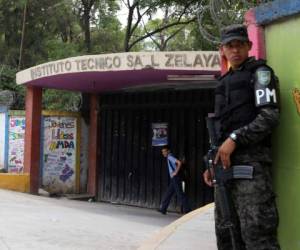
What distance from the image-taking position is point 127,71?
11.3 m

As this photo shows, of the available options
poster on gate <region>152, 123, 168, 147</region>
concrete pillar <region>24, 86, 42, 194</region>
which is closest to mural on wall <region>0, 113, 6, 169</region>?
concrete pillar <region>24, 86, 42, 194</region>

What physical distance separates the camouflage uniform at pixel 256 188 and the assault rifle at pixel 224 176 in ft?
0.11

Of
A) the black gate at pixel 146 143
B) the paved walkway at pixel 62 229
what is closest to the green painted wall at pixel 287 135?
the paved walkway at pixel 62 229

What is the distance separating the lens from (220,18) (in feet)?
23.1

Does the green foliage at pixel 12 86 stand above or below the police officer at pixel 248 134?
above

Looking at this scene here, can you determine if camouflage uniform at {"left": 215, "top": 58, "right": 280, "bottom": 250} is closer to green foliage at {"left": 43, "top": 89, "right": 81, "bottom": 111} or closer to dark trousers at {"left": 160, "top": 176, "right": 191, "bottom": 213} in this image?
dark trousers at {"left": 160, "top": 176, "right": 191, "bottom": 213}

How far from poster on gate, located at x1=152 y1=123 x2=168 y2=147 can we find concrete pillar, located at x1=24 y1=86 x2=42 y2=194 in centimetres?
281

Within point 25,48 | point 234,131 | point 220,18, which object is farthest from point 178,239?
point 25,48

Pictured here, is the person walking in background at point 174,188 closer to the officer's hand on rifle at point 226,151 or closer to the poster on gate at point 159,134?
the poster on gate at point 159,134

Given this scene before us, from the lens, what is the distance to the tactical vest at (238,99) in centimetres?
369

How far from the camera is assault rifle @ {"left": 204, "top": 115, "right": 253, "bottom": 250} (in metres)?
3.68

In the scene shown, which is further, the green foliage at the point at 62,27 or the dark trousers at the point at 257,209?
the green foliage at the point at 62,27

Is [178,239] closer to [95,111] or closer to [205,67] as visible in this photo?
[205,67]

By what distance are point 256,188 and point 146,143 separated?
10467 millimetres
